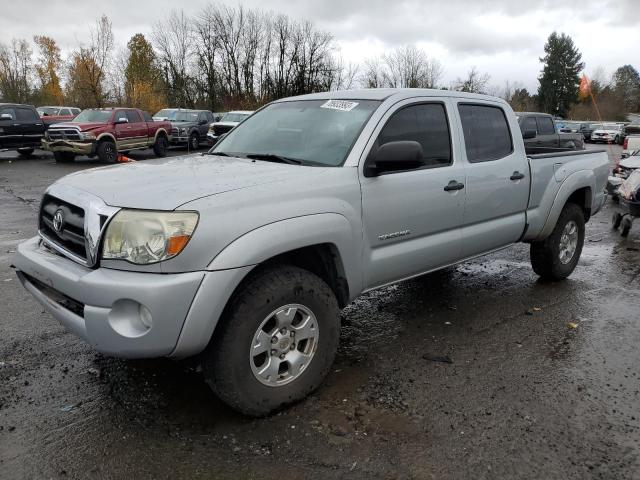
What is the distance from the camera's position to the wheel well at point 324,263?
3.11 m

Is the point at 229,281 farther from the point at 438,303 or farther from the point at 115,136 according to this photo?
the point at 115,136

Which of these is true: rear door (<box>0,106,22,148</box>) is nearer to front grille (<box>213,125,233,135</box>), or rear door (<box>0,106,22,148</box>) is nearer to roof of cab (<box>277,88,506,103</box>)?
front grille (<box>213,125,233,135</box>)

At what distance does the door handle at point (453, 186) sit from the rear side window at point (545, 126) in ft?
44.2

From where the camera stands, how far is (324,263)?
319 cm

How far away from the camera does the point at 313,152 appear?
3492 millimetres

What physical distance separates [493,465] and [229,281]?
1.59 meters

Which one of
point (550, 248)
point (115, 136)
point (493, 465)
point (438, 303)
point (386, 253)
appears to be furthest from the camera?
point (115, 136)

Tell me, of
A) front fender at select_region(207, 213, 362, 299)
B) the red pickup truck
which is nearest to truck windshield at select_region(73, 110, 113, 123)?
the red pickup truck

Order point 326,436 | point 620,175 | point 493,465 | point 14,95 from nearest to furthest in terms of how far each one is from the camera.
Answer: point 493,465 < point 326,436 < point 620,175 < point 14,95

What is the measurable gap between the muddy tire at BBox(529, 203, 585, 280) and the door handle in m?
1.85

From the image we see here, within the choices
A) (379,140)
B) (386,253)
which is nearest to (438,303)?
(386,253)

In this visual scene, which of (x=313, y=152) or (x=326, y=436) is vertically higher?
(x=313, y=152)

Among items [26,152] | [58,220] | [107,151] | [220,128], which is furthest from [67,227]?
[26,152]

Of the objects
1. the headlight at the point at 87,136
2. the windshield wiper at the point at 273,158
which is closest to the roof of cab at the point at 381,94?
the windshield wiper at the point at 273,158
